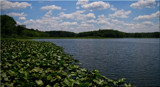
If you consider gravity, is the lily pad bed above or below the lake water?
above

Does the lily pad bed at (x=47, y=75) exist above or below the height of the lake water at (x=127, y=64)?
above

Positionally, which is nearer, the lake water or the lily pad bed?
the lily pad bed

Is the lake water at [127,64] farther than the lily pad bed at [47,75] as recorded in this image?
Yes

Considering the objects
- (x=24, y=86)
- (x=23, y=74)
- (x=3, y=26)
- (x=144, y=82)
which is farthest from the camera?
(x=3, y=26)

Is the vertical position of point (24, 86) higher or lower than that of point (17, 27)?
lower

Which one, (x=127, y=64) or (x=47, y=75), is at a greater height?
(x=47, y=75)

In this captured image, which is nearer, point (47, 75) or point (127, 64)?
point (47, 75)

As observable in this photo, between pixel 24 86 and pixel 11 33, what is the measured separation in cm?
6241

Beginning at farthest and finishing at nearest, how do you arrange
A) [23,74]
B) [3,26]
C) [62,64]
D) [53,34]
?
[53,34]
[3,26]
[62,64]
[23,74]

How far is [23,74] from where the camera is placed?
606 cm

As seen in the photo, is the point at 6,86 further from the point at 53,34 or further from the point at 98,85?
the point at 53,34

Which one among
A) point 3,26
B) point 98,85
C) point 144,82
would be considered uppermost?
point 3,26

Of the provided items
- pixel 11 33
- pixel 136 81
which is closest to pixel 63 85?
pixel 136 81

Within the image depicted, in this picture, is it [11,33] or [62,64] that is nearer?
[62,64]
